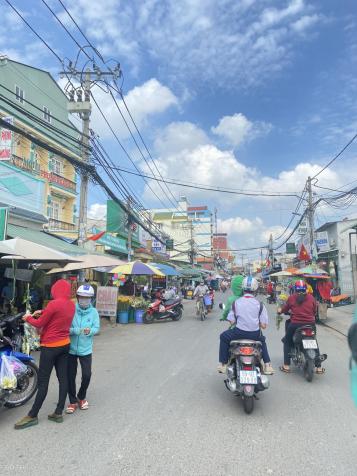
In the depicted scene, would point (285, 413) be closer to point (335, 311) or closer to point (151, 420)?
point (151, 420)

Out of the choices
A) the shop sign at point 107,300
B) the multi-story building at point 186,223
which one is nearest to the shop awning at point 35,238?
the shop sign at point 107,300

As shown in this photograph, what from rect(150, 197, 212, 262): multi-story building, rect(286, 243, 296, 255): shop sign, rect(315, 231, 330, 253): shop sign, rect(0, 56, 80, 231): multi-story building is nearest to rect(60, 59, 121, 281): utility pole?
rect(0, 56, 80, 231): multi-story building

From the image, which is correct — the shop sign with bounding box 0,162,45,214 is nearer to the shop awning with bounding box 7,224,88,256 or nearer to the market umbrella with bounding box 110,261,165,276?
the shop awning with bounding box 7,224,88,256

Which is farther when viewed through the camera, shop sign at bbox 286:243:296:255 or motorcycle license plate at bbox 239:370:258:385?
shop sign at bbox 286:243:296:255

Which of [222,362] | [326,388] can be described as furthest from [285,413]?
[326,388]

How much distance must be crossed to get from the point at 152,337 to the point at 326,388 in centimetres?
658

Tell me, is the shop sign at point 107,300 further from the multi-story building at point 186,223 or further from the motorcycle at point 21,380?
the multi-story building at point 186,223

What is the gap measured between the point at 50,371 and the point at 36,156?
23.7m

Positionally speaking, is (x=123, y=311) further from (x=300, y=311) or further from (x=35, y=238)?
(x=300, y=311)

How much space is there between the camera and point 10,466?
11.3 feet

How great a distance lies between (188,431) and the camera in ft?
13.8

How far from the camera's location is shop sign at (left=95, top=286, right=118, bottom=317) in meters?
14.6

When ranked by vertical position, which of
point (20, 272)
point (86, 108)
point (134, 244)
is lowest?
point (20, 272)

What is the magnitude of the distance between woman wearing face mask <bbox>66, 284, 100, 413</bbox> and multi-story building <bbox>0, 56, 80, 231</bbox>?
847cm
